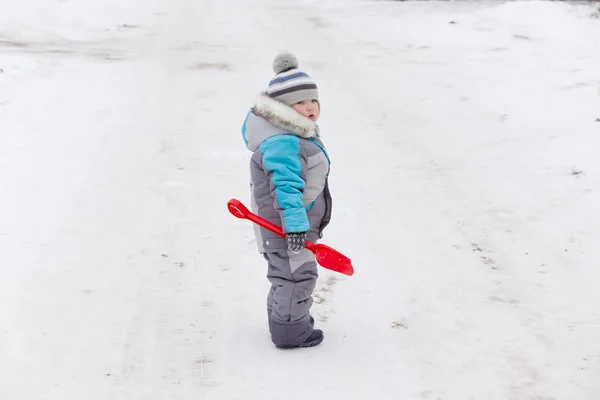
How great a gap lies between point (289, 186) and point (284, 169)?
0.08 meters

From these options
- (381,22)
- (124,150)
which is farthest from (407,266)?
(381,22)

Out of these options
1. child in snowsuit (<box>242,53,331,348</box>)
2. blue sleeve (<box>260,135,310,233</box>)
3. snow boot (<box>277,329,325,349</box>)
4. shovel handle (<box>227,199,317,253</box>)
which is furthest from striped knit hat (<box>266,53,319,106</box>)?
snow boot (<box>277,329,325,349</box>)

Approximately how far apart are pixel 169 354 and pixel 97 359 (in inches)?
13.1

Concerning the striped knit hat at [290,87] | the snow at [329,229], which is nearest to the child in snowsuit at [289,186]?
the striped knit hat at [290,87]

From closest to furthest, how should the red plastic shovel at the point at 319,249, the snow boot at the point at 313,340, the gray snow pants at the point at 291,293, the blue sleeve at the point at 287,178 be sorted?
1. the blue sleeve at the point at 287,178
2. the red plastic shovel at the point at 319,249
3. the gray snow pants at the point at 291,293
4. the snow boot at the point at 313,340

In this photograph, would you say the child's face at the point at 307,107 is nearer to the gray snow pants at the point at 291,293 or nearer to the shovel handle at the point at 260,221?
the shovel handle at the point at 260,221

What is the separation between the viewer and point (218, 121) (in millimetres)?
7957

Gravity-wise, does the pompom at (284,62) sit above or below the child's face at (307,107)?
above

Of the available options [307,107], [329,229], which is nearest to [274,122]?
[307,107]

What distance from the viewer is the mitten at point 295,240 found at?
3.62 meters

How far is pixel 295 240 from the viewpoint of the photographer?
3613 mm

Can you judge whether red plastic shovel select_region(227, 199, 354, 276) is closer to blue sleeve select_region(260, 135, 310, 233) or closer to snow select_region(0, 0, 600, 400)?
blue sleeve select_region(260, 135, 310, 233)

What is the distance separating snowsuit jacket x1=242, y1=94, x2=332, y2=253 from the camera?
362 cm

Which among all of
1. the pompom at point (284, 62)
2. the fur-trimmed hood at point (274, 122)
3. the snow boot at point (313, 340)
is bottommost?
the snow boot at point (313, 340)
